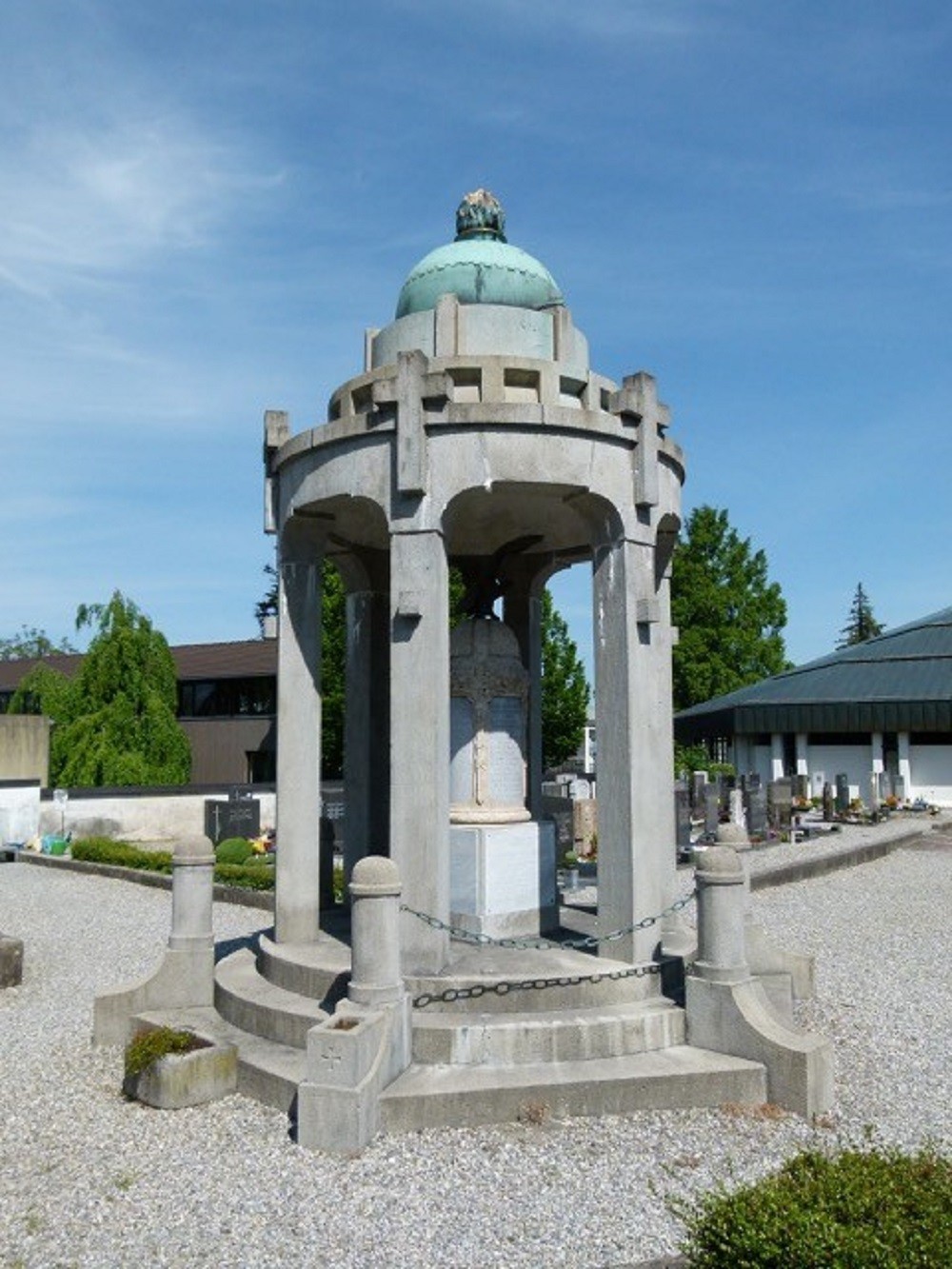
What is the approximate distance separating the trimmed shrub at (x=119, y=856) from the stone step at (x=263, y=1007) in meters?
12.7

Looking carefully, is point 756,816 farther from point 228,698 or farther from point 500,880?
point 228,698

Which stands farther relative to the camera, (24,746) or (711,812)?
(24,746)

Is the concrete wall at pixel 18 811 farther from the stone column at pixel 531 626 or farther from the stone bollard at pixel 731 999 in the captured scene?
the stone bollard at pixel 731 999

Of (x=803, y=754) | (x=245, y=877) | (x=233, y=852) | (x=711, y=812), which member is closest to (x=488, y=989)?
(x=245, y=877)

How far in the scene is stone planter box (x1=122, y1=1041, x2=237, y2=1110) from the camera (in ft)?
23.0

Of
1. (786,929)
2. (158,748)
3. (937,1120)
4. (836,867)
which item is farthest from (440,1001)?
(158,748)

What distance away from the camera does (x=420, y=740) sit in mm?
7750

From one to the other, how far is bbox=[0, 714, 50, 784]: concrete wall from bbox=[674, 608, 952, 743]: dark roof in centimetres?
2880

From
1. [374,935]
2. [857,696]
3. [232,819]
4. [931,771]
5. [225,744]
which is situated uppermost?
[857,696]

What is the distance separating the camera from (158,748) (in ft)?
114

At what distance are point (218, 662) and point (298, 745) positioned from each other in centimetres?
3596

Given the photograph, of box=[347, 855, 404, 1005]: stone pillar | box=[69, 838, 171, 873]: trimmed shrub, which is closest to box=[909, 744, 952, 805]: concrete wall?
box=[69, 838, 171, 873]: trimmed shrub

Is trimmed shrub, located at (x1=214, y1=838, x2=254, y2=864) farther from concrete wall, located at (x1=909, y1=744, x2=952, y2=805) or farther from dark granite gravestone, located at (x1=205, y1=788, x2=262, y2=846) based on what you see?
concrete wall, located at (x1=909, y1=744, x2=952, y2=805)

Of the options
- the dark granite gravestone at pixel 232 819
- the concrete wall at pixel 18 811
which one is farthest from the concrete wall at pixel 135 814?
the dark granite gravestone at pixel 232 819
